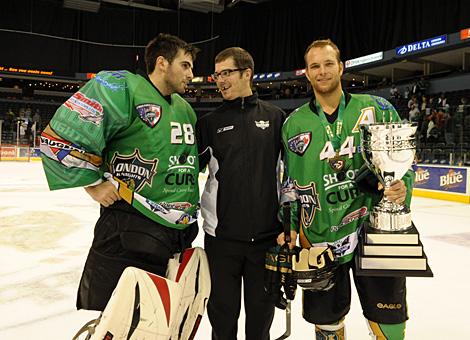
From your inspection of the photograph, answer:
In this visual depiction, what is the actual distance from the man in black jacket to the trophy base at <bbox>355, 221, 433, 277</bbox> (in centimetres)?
45

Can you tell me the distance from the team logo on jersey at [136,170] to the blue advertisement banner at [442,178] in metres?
7.30

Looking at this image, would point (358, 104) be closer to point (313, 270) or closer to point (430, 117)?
point (313, 270)

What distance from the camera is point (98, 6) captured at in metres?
21.3

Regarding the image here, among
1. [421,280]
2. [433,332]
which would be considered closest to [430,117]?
[421,280]

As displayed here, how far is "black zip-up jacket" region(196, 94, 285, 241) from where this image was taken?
1.66 metres

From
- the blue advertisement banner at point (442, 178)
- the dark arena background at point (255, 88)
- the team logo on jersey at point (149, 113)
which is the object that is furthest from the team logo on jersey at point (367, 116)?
the blue advertisement banner at point (442, 178)

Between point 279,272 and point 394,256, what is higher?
point 394,256

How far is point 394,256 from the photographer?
4.31 ft

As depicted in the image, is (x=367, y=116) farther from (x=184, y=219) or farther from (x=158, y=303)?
(x=158, y=303)

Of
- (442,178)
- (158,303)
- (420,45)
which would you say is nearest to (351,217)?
(158,303)

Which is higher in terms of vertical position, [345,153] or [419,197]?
[345,153]

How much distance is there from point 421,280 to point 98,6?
22.2 metres

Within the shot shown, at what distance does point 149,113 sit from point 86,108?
0.70 feet

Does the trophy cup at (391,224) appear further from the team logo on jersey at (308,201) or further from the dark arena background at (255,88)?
the dark arena background at (255,88)
